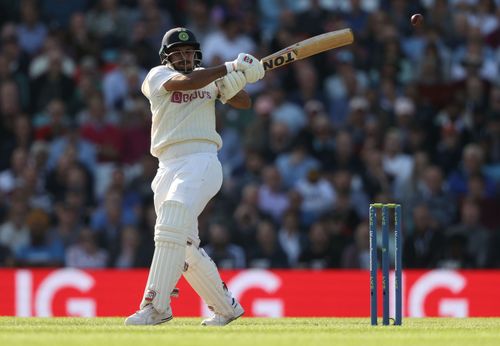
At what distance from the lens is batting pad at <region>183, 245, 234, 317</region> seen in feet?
26.4

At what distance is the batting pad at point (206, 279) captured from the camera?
805 cm

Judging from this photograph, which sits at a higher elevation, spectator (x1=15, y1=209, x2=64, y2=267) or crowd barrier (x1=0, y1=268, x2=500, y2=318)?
spectator (x1=15, y1=209, x2=64, y2=267)

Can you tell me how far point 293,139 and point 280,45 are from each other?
1.29 m

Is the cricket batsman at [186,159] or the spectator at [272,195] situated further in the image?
the spectator at [272,195]

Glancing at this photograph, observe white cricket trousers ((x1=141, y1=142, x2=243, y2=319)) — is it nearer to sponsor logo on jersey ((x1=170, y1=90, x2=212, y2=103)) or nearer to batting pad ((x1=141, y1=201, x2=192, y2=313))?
batting pad ((x1=141, y1=201, x2=192, y2=313))

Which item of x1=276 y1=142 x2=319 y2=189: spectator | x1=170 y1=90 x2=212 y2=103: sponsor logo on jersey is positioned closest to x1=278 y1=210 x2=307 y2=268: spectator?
x1=276 y1=142 x2=319 y2=189: spectator

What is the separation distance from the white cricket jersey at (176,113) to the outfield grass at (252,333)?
3.73ft

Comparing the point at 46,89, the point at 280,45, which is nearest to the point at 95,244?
the point at 46,89

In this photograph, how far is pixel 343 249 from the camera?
12.5m

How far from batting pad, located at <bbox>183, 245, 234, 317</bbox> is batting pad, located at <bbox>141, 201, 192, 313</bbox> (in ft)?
0.69

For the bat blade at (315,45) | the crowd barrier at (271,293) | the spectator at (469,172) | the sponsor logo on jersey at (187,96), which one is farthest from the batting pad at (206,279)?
the spectator at (469,172)

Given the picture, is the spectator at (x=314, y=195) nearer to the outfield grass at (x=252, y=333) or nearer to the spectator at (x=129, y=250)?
the spectator at (x=129, y=250)

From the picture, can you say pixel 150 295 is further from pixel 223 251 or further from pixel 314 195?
pixel 314 195

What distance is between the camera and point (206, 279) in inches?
318
